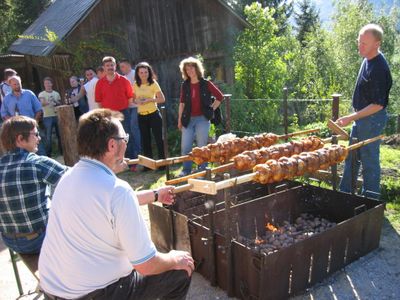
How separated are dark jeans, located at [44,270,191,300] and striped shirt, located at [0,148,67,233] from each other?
95 centimetres

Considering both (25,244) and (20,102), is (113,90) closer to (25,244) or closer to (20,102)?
(20,102)

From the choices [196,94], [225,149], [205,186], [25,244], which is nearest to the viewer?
[205,186]

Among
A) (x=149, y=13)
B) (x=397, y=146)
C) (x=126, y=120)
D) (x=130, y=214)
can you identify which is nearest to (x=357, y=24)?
(x=149, y=13)

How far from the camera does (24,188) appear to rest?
3322mm

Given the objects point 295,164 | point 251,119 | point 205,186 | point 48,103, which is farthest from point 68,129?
point 251,119

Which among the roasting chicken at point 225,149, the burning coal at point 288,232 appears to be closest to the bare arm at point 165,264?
the burning coal at point 288,232

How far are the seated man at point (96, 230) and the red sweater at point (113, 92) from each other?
207 inches

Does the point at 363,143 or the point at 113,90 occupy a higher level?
the point at 113,90

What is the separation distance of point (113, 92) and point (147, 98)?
0.69 m

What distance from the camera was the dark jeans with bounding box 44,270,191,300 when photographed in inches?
99.8

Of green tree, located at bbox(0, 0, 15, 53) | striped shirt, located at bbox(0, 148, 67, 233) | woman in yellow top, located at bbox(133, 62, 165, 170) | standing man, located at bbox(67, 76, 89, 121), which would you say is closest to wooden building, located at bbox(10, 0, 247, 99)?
standing man, located at bbox(67, 76, 89, 121)

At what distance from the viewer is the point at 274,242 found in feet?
14.3

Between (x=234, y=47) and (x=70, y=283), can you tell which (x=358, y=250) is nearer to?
(x=70, y=283)

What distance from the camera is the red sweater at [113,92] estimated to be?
7.70 metres
